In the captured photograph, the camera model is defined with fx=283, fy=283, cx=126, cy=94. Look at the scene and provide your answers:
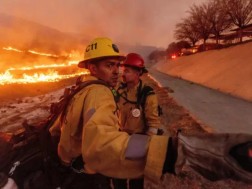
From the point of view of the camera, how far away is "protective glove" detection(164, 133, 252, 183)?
1.35 m

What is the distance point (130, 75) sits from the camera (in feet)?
14.4

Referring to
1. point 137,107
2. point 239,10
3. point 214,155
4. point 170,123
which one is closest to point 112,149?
point 214,155

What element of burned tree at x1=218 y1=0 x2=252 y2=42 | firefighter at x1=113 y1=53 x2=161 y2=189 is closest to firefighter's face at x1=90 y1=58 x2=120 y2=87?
firefighter at x1=113 y1=53 x2=161 y2=189

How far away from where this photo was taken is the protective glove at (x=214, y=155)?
135 centimetres

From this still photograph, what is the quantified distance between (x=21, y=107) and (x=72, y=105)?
12.2 m

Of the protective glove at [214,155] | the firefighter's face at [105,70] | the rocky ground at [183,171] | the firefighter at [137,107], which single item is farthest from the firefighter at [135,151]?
the firefighter at [137,107]

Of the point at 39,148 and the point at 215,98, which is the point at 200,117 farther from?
the point at 39,148

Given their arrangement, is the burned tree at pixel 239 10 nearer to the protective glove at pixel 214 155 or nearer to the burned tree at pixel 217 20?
the burned tree at pixel 217 20

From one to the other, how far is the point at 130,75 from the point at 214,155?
10.1 ft

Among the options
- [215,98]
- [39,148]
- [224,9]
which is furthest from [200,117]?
[224,9]

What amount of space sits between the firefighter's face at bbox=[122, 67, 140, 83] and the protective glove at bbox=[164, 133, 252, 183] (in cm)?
292

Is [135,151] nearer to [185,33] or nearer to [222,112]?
[222,112]

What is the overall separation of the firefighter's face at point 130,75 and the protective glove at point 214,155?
9.59 ft

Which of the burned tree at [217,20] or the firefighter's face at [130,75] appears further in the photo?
the burned tree at [217,20]
